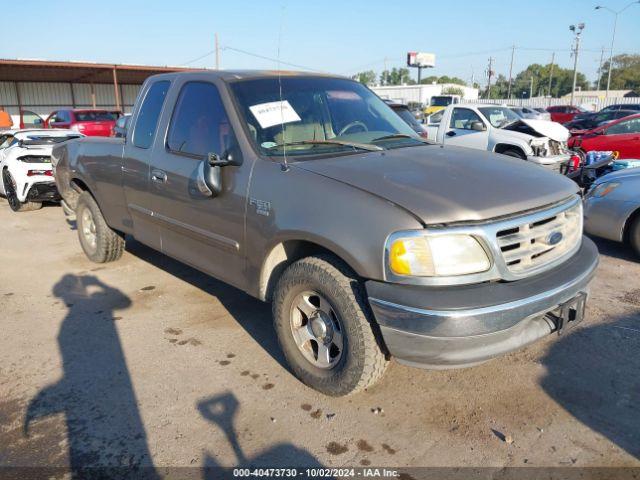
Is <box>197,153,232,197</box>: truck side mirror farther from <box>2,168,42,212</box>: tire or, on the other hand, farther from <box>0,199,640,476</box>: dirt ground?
<box>2,168,42,212</box>: tire

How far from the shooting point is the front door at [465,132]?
448 inches

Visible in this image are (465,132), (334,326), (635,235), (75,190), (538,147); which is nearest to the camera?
(334,326)

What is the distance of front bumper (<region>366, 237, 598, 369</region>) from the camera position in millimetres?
2490

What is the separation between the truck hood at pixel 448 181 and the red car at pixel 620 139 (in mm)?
9318

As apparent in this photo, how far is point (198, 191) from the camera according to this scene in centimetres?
368

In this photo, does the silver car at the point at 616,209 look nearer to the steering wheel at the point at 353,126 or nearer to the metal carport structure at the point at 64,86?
the steering wheel at the point at 353,126

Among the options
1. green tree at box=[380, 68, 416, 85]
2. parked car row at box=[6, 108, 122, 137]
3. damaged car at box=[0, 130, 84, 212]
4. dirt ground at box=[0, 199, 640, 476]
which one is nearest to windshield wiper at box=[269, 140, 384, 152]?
dirt ground at box=[0, 199, 640, 476]

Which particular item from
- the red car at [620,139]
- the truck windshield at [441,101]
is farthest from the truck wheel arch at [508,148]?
the truck windshield at [441,101]

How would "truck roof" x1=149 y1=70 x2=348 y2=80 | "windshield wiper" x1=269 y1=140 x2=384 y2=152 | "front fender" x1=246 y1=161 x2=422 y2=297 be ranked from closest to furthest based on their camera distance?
"front fender" x1=246 y1=161 x2=422 y2=297 < "windshield wiper" x1=269 y1=140 x2=384 y2=152 < "truck roof" x1=149 y1=70 x2=348 y2=80

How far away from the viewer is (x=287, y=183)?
3.08 metres

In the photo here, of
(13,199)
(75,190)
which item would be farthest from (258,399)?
(13,199)

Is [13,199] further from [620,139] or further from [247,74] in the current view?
[620,139]

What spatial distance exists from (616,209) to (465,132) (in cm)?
655

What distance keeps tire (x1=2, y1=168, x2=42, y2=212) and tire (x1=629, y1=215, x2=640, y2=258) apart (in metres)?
8.97
